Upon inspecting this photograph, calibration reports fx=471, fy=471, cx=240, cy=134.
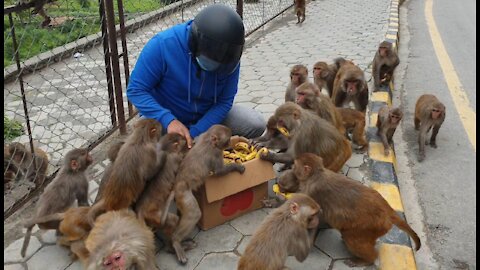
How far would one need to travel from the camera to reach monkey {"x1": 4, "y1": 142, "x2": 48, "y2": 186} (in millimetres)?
4754

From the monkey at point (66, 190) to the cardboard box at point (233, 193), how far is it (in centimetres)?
102

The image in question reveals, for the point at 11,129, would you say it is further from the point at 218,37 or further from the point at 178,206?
the point at 218,37

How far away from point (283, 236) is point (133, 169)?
1.27 m

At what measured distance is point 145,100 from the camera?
14.9ft

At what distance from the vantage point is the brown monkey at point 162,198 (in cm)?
363

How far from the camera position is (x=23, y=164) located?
15.7 feet

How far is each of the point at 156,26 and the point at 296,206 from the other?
9604 millimetres

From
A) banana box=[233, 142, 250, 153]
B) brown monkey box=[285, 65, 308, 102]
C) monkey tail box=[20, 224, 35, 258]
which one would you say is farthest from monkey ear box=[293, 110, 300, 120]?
monkey tail box=[20, 224, 35, 258]

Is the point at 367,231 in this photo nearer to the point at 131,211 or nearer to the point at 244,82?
the point at 131,211

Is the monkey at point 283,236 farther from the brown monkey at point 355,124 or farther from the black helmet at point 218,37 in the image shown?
the brown monkey at point 355,124

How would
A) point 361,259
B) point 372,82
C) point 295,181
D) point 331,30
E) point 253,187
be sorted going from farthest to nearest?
point 331,30 < point 372,82 < point 253,187 < point 295,181 < point 361,259

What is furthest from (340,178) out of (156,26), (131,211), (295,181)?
(156,26)

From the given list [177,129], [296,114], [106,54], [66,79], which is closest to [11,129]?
[106,54]

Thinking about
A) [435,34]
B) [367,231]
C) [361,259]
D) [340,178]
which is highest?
[340,178]
